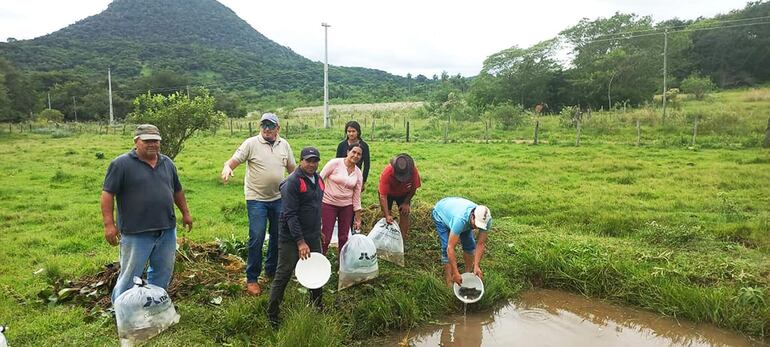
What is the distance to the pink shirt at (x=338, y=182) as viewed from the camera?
480 centimetres

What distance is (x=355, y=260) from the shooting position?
4.68 meters

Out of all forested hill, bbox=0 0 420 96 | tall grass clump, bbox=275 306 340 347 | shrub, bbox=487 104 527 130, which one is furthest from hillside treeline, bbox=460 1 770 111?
forested hill, bbox=0 0 420 96

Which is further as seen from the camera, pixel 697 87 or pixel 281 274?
pixel 697 87

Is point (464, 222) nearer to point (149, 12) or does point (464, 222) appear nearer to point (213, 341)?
point (213, 341)

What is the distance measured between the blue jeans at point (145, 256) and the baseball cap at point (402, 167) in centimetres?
222

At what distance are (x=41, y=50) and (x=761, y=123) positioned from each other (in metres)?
86.0

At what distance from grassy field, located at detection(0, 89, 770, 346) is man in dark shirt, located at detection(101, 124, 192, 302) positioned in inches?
27.0

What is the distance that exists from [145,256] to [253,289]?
1.20 metres

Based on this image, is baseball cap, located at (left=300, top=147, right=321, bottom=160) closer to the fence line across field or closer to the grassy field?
the grassy field

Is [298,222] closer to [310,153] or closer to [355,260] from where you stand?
[310,153]

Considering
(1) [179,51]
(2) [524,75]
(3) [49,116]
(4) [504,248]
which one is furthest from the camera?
(1) [179,51]

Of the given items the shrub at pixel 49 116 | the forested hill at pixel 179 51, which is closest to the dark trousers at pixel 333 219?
the shrub at pixel 49 116

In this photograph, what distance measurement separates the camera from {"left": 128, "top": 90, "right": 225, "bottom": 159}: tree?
9977 mm

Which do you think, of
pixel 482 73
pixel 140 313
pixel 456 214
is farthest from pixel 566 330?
pixel 482 73
